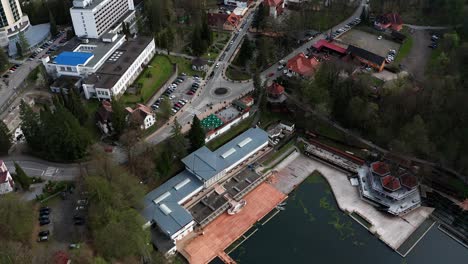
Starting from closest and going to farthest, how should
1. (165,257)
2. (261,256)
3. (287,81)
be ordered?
1. (165,257)
2. (261,256)
3. (287,81)

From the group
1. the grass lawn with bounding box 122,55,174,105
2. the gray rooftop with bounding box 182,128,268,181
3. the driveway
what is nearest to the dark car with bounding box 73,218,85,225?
the gray rooftop with bounding box 182,128,268,181

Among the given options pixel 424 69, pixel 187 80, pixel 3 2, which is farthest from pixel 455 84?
pixel 3 2

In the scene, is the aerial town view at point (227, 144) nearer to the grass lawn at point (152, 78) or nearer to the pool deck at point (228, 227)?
the pool deck at point (228, 227)

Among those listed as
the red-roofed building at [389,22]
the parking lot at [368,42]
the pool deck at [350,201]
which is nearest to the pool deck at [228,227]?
the pool deck at [350,201]

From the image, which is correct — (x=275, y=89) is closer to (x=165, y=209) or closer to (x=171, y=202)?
(x=171, y=202)

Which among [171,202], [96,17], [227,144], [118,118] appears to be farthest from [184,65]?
[171,202]

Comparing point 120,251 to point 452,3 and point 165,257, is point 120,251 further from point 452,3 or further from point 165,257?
point 452,3
